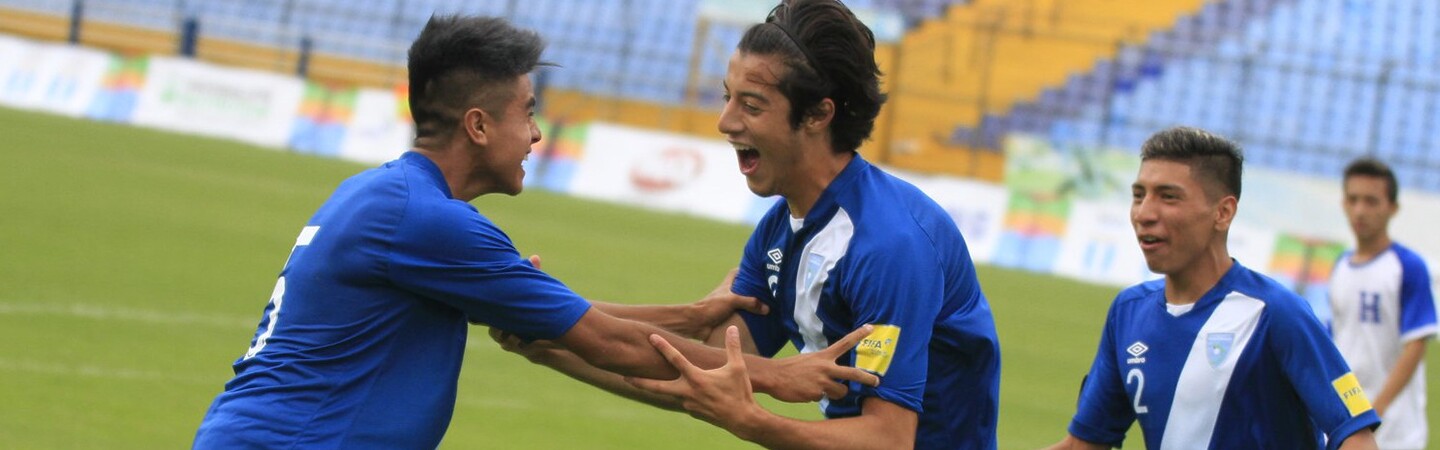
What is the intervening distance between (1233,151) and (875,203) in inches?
58.5

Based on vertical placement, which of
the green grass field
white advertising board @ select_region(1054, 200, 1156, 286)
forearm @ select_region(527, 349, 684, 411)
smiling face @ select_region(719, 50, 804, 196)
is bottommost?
the green grass field

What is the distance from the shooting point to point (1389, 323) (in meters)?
9.30

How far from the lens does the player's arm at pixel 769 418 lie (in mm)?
4508

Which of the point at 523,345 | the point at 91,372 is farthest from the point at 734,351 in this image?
the point at 91,372

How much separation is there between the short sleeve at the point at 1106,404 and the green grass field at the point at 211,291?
411 cm

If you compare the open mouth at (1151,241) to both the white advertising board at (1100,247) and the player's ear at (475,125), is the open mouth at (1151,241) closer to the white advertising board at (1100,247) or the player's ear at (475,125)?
the player's ear at (475,125)

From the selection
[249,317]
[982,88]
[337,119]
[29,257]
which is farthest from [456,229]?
[982,88]

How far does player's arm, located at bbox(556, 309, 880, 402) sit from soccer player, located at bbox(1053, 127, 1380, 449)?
1299 mm

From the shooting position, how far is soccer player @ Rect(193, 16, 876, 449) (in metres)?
4.37

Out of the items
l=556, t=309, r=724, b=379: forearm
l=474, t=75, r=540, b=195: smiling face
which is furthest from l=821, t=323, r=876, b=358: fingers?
l=474, t=75, r=540, b=195: smiling face

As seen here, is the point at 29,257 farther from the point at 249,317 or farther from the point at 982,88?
the point at 982,88

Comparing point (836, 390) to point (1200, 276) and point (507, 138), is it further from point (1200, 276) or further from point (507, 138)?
point (1200, 276)

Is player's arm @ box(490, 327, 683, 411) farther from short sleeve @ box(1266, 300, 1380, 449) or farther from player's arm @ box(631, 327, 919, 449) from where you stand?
short sleeve @ box(1266, 300, 1380, 449)

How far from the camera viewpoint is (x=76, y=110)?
81.1 ft
